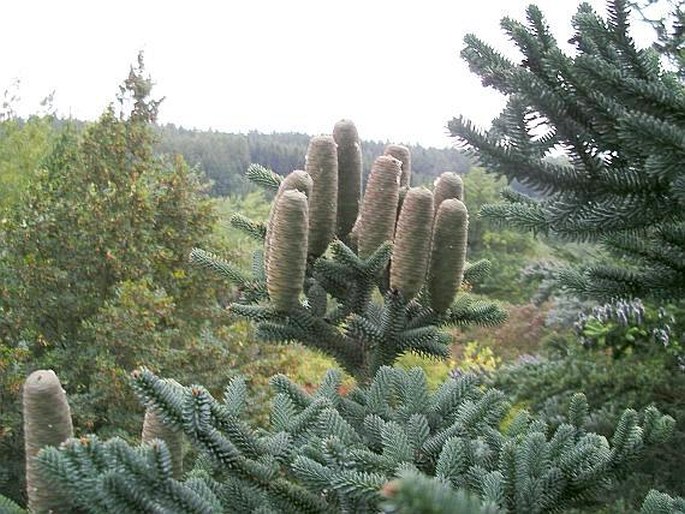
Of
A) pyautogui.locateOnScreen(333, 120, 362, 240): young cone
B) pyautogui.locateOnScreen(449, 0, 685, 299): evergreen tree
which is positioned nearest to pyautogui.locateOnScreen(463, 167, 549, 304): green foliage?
pyautogui.locateOnScreen(449, 0, 685, 299): evergreen tree

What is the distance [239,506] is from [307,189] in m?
0.91

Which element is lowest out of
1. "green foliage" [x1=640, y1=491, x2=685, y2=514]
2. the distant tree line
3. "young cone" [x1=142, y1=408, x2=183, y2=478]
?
"young cone" [x1=142, y1=408, x2=183, y2=478]

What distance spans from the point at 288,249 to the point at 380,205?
1.21ft

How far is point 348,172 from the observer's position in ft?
7.61

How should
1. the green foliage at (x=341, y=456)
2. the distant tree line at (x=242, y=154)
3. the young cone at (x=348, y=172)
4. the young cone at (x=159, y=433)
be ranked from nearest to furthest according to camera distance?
the green foliage at (x=341, y=456)
the young cone at (x=159, y=433)
the young cone at (x=348, y=172)
the distant tree line at (x=242, y=154)

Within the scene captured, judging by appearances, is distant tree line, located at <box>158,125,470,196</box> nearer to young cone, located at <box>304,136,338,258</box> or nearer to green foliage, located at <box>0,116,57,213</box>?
green foliage, located at <box>0,116,57,213</box>

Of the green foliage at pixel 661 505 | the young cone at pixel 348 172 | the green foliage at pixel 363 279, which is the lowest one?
the green foliage at pixel 661 505

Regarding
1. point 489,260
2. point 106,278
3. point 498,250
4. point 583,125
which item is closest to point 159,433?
point 489,260

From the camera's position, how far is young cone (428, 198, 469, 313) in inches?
77.6

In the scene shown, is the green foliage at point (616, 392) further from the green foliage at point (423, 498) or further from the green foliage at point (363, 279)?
the green foliage at point (423, 498)

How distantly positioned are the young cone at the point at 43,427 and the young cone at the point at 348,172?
4.18 ft

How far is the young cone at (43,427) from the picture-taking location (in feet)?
4.06

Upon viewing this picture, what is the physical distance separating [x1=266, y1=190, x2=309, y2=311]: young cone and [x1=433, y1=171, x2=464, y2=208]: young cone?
516mm

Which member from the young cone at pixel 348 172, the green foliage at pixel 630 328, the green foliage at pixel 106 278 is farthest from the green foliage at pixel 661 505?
the green foliage at pixel 106 278
